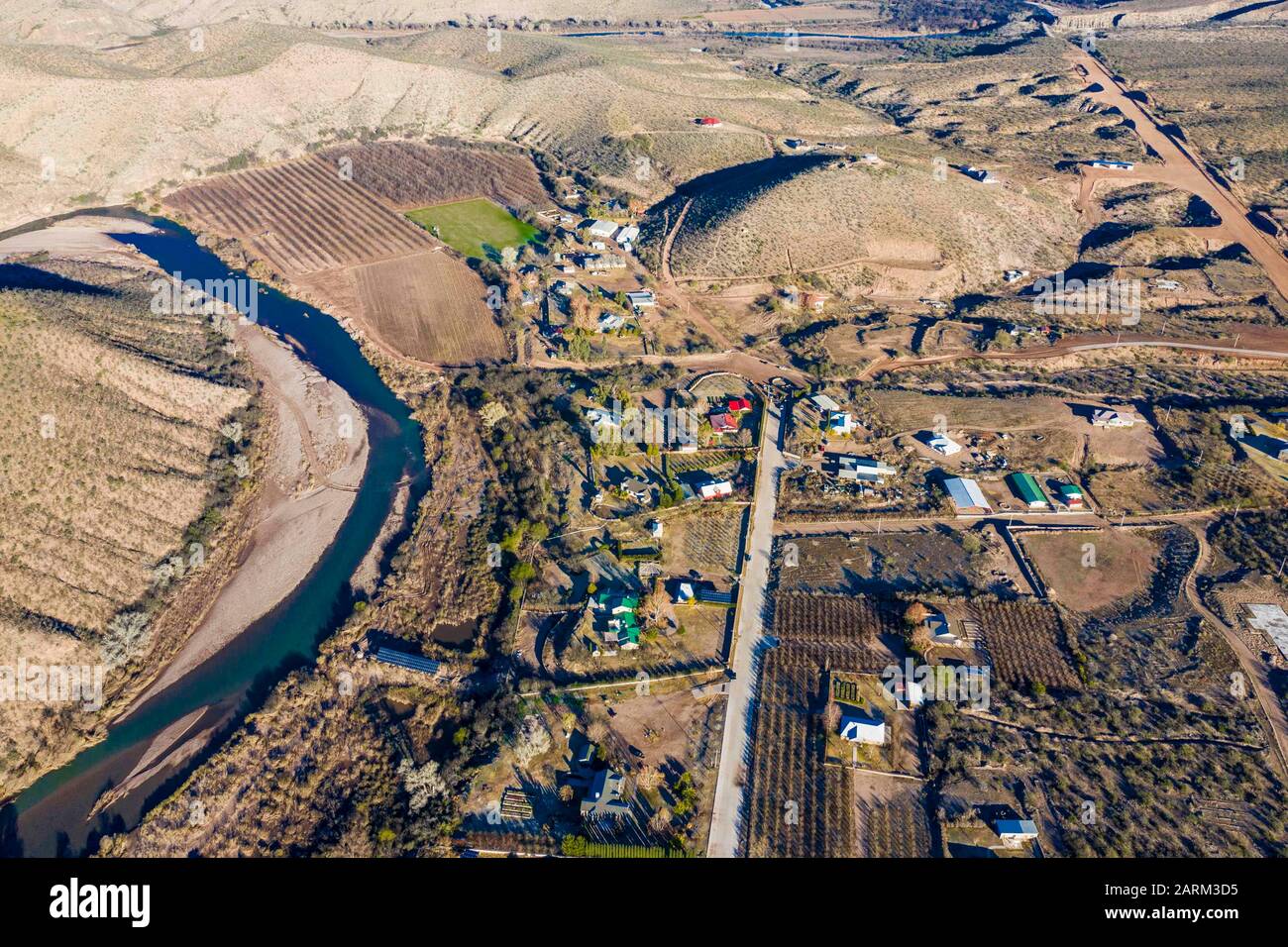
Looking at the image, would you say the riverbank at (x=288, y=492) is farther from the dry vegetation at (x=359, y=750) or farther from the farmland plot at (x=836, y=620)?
the farmland plot at (x=836, y=620)

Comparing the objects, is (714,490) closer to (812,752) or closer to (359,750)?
(812,752)

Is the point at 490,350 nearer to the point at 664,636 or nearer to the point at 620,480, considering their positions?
the point at 620,480

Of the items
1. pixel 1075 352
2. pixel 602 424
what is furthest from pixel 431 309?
pixel 1075 352

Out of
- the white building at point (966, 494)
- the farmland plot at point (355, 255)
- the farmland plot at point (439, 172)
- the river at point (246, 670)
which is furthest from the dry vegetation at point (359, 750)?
the farmland plot at point (439, 172)

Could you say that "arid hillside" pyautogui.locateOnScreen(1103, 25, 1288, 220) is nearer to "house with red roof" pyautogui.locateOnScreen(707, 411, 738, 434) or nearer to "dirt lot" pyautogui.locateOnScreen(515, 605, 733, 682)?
"house with red roof" pyautogui.locateOnScreen(707, 411, 738, 434)

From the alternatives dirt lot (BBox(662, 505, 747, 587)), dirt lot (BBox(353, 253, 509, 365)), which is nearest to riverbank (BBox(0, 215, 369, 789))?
dirt lot (BBox(353, 253, 509, 365))
